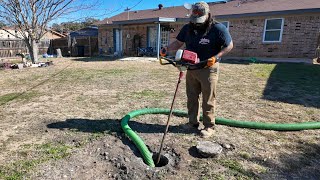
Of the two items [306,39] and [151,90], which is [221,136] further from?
[306,39]

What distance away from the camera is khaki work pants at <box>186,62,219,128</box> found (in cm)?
296

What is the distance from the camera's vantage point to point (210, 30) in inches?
112

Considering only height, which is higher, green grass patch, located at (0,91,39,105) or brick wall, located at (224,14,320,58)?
brick wall, located at (224,14,320,58)

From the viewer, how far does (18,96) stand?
534 centimetres

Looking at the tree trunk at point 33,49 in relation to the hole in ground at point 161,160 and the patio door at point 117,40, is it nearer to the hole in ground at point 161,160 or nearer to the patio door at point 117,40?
the patio door at point 117,40

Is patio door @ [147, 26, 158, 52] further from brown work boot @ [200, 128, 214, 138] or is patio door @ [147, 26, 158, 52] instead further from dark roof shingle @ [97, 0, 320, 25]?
brown work boot @ [200, 128, 214, 138]

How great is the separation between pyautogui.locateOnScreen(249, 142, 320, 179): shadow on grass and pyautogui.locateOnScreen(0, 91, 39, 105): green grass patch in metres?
4.54

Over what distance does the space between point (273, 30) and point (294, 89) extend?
7.30 m

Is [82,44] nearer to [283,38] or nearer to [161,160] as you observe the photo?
[283,38]

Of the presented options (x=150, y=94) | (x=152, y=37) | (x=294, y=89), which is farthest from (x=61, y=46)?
(x=294, y=89)

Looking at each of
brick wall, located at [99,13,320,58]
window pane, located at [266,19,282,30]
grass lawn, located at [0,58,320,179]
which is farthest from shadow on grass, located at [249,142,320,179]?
window pane, located at [266,19,282,30]

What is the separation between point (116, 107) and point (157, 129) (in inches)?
50.2

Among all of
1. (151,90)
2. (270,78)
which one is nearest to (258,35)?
(270,78)

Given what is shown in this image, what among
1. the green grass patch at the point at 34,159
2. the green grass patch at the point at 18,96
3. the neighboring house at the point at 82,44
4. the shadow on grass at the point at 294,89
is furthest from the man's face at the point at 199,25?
the neighboring house at the point at 82,44
